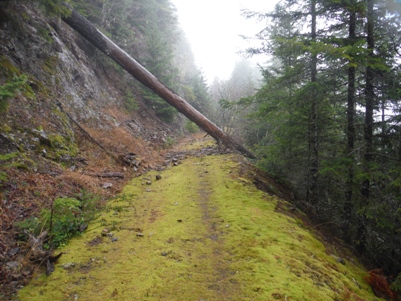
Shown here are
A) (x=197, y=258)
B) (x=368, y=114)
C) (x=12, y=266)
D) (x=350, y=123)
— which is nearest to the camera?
(x=12, y=266)

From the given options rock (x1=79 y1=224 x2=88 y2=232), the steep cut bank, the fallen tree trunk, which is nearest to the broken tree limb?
the steep cut bank

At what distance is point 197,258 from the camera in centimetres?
391

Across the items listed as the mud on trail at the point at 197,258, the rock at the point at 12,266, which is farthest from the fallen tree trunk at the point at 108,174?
the rock at the point at 12,266

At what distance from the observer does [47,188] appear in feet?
17.8

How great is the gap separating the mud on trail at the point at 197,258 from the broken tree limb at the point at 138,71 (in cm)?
694

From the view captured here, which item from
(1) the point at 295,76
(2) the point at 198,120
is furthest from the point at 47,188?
(2) the point at 198,120

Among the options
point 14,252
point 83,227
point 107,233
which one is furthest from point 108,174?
point 14,252

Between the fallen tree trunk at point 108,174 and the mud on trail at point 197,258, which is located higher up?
the fallen tree trunk at point 108,174

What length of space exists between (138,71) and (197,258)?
1152 cm

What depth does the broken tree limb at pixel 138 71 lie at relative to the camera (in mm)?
12055

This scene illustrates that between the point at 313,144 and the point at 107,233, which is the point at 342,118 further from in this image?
the point at 107,233

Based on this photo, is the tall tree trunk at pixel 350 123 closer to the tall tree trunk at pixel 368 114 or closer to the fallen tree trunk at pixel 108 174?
the tall tree trunk at pixel 368 114

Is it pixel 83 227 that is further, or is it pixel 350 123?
pixel 350 123

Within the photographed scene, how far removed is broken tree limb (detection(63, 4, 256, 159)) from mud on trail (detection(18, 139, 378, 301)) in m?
6.94
